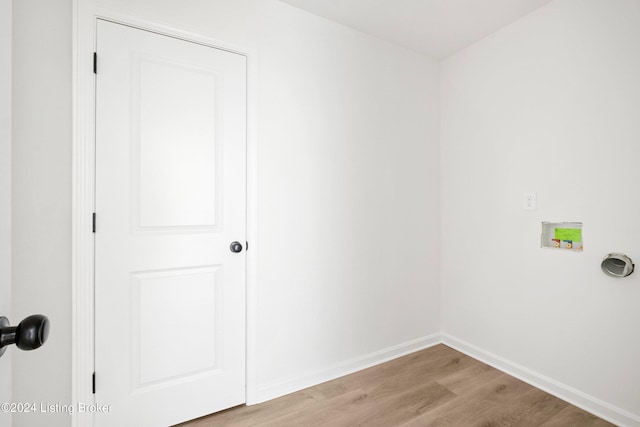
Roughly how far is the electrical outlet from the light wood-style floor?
1.24 m

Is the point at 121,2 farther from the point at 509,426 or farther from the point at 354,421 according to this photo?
the point at 509,426

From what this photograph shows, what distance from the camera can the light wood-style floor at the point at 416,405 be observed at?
1.78m

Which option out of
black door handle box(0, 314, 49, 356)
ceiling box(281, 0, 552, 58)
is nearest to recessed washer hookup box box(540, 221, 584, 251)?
ceiling box(281, 0, 552, 58)

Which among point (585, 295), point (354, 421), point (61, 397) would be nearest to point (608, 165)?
point (585, 295)

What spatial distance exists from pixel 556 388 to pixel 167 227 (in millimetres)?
2671

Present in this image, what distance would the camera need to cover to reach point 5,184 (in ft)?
1.98

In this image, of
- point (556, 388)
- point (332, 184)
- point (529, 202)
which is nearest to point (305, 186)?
point (332, 184)

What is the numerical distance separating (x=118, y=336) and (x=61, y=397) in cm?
35

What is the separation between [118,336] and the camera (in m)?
1.61

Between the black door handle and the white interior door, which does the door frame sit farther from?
the black door handle

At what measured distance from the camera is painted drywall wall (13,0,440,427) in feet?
4.82

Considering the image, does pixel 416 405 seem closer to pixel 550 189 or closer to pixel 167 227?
pixel 550 189
